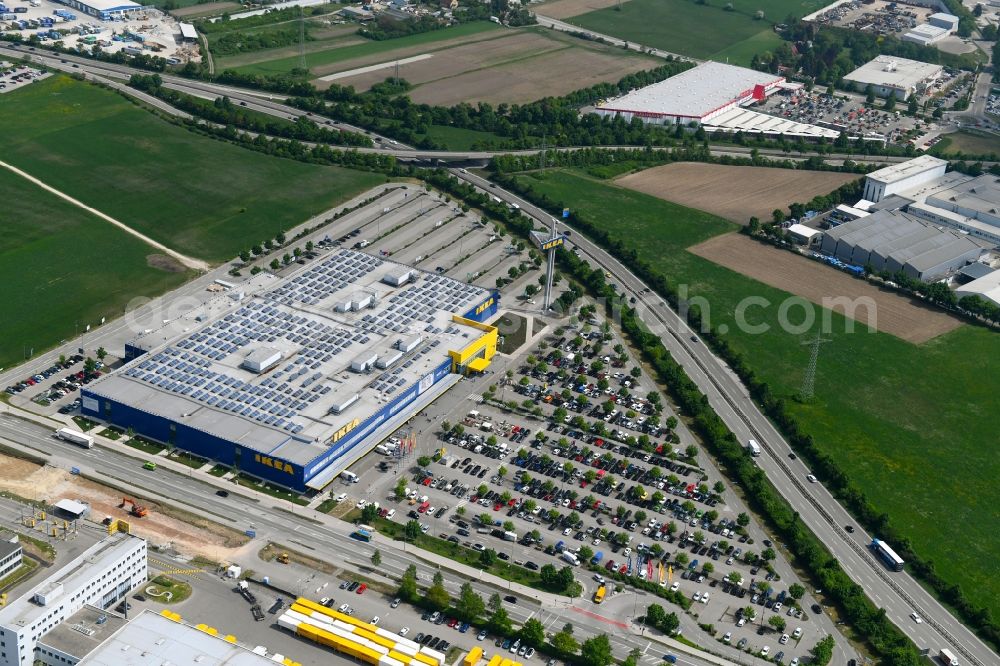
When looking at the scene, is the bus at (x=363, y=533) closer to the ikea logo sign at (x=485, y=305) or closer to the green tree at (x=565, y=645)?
the green tree at (x=565, y=645)

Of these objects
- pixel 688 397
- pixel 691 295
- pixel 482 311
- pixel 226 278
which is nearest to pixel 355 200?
pixel 226 278

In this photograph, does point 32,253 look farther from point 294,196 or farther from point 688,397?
point 688,397

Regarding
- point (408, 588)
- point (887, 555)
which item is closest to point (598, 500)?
point (408, 588)

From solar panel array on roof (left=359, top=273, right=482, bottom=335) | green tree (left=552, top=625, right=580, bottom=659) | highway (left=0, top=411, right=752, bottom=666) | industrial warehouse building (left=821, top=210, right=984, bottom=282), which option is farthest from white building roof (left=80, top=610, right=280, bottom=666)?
industrial warehouse building (left=821, top=210, right=984, bottom=282)

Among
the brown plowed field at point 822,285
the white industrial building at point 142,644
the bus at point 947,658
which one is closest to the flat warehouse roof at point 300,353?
the white industrial building at point 142,644

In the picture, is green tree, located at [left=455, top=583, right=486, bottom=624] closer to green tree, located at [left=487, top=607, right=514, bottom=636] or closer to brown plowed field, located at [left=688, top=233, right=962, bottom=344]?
green tree, located at [left=487, top=607, right=514, bottom=636]
